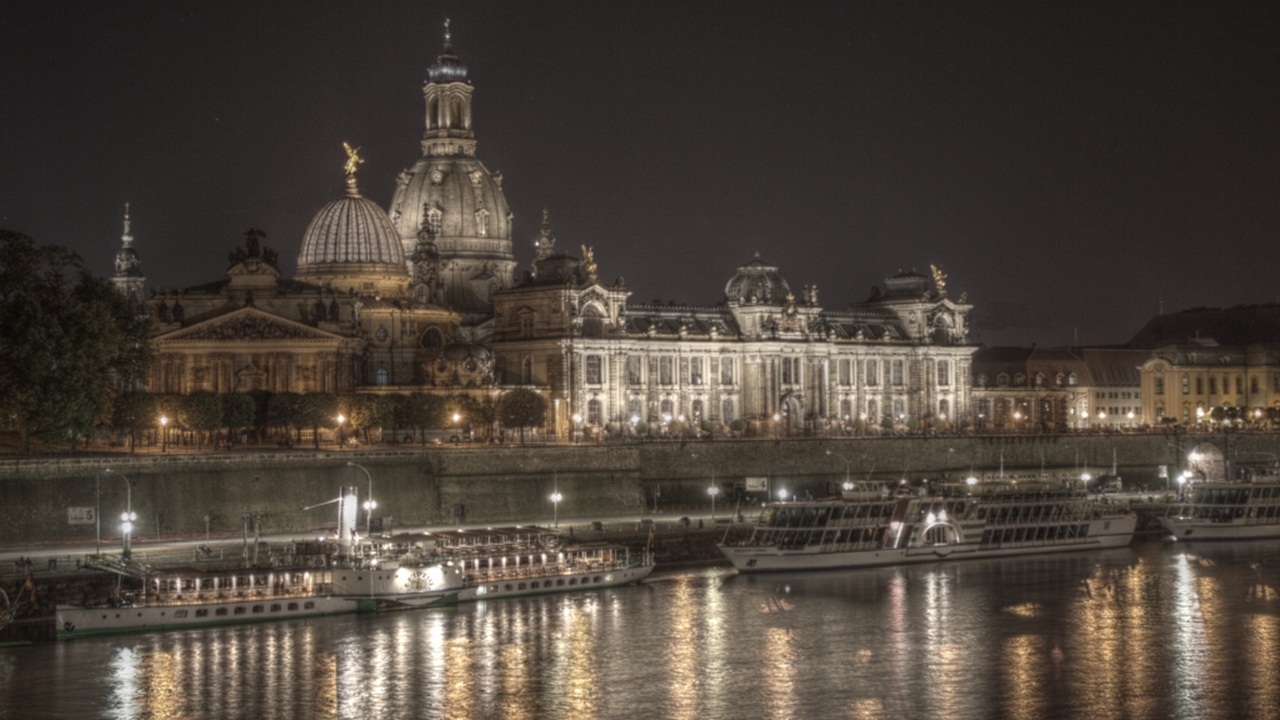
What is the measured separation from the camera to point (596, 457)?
342ft

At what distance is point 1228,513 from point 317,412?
161 ft

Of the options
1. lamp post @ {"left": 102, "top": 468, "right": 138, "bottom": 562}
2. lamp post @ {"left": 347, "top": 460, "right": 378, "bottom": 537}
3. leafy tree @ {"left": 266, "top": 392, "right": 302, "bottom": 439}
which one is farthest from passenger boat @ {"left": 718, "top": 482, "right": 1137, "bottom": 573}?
leafy tree @ {"left": 266, "top": 392, "right": 302, "bottom": 439}

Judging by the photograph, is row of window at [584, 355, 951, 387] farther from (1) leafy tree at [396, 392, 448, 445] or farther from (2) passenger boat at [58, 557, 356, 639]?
(2) passenger boat at [58, 557, 356, 639]

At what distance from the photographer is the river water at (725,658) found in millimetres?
54844

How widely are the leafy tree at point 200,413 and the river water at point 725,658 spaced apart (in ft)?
96.3

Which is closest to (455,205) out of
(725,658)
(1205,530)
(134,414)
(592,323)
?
(592,323)

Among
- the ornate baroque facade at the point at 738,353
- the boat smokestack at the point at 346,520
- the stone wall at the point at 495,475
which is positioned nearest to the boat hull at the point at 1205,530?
the stone wall at the point at 495,475

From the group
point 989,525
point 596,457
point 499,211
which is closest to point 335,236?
point 499,211

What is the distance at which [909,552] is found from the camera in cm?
8794

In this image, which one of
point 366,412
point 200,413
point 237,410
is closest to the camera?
point 200,413

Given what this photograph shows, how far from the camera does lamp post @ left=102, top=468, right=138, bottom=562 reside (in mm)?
72312

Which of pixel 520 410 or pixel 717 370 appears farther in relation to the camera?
pixel 717 370

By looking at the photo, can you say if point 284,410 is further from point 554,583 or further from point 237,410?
point 554,583

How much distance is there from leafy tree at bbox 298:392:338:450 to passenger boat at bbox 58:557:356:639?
2974 cm
